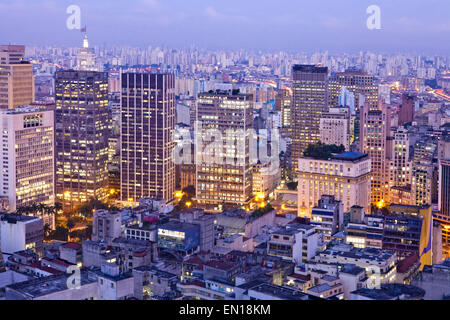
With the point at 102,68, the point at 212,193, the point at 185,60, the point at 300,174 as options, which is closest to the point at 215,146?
the point at 212,193

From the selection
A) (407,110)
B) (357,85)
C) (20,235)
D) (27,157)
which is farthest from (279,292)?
(407,110)

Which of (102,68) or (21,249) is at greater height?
(102,68)

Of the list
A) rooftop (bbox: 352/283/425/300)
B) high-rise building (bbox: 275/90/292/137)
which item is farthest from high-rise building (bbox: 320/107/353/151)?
rooftop (bbox: 352/283/425/300)

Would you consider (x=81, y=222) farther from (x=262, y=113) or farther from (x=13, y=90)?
(x=262, y=113)

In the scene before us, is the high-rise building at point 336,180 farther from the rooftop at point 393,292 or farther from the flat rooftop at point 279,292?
the flat rooftop at point 279,292

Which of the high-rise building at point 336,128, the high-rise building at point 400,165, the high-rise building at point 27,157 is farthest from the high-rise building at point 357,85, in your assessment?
the high-rise building at point 27,157

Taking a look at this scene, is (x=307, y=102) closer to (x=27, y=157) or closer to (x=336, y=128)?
(x=336, y=128)
